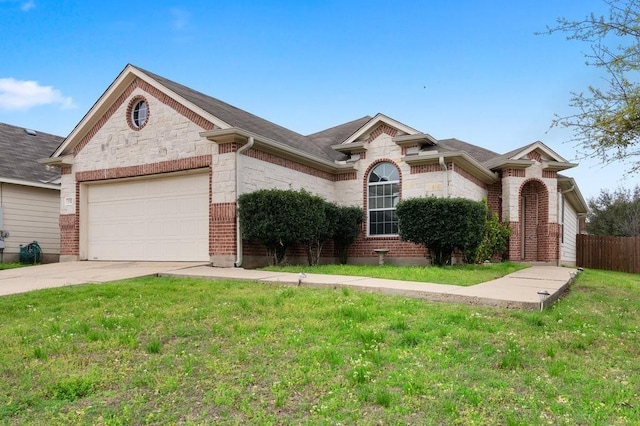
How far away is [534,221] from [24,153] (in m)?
19.6

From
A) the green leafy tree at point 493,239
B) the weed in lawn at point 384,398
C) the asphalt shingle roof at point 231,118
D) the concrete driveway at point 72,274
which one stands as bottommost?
the weed in lawn at point 384,398

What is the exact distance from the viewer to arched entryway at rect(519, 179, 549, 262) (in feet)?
58.4

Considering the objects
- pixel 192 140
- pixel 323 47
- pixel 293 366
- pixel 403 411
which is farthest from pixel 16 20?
pixel 403 411

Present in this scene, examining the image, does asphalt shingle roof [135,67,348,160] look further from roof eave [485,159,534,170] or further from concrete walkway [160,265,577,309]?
roof eave [485,159,534,170]

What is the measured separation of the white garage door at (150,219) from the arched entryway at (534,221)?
11.4 m

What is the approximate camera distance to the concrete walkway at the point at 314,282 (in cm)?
736

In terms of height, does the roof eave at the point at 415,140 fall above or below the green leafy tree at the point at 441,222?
above

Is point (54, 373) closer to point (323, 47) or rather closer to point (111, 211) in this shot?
point (111, 211)

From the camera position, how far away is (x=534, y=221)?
60.0 ft

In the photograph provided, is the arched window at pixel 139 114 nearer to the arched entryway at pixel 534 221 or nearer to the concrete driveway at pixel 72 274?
the concrete driveway at pixel 72 274

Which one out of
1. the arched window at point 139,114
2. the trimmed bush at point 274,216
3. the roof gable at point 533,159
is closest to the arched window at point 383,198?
the trimmed bush at point 274,216

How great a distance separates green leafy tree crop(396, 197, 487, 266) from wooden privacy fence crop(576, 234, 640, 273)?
11854 mm

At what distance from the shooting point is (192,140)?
1312 centimetres

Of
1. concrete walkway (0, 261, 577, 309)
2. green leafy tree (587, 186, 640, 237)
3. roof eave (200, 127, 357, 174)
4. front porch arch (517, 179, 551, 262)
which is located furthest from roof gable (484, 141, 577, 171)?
green leafy tree (587, 186, 640, 237)
